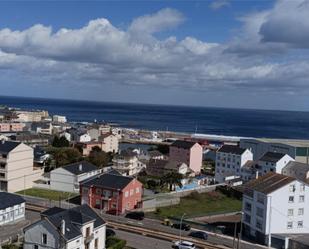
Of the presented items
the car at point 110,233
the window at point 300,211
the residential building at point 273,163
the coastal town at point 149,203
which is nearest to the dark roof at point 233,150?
the coastal town at point 149,203

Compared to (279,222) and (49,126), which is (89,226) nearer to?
(279,222)

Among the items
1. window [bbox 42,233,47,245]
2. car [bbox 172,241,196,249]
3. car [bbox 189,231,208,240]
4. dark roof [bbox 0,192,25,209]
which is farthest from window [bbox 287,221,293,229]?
dark roof [bbox 0,192,25,209]

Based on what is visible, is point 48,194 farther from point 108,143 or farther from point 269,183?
point 108,143

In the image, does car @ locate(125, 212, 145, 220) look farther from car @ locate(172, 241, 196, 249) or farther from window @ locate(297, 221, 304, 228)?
window @ locate(297, 221, 304, 228)

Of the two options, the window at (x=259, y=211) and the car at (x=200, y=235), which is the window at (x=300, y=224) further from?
the car at (x=200, y=235)

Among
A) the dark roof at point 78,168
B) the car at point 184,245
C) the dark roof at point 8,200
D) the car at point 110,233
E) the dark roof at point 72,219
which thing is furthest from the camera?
the dark roof at point 78,168
